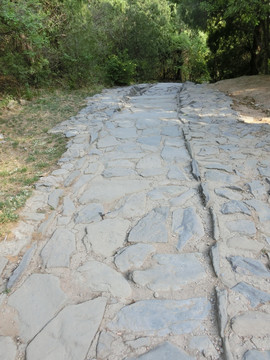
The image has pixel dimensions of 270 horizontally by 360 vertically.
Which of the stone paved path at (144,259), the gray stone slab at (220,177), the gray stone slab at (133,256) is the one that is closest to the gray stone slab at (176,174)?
the stone paved path at (144,259)

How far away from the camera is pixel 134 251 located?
Answer: 2.35 metres

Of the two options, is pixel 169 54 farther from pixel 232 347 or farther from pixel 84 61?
pixel 232 347

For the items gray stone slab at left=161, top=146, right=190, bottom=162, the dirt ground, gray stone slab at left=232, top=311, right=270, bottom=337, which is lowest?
gray stone slab at left=232, top=311, right=270, bottom=337

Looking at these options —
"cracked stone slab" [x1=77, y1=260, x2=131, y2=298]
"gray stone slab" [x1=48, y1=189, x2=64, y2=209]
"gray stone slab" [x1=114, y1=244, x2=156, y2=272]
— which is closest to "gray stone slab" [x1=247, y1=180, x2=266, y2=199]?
"gray stone slab" [x1=114, y1=244, x2=156, y2=272]

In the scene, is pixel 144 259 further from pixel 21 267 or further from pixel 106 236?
pixel 21 267

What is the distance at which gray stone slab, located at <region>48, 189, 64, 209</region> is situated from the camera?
3072mm

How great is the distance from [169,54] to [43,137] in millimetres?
11168

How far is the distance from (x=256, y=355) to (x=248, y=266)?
0.70 meters

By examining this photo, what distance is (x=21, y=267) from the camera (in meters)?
2.23

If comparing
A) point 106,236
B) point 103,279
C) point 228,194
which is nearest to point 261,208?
point 228,194

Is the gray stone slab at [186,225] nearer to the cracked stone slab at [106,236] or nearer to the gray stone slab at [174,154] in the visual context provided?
the cracked stone slab at [106,236]

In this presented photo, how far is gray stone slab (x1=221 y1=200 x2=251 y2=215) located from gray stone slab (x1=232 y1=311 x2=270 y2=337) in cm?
114

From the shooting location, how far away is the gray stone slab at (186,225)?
2.47 m

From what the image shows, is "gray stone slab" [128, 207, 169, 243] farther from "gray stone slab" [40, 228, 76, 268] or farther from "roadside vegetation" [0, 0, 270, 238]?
"roadside vegetation" [0, 0, 270, 238]
